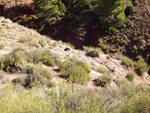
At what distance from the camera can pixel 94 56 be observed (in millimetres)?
10023

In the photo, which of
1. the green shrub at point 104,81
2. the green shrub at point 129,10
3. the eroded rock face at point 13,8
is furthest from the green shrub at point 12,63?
the green shrub at point 129,10

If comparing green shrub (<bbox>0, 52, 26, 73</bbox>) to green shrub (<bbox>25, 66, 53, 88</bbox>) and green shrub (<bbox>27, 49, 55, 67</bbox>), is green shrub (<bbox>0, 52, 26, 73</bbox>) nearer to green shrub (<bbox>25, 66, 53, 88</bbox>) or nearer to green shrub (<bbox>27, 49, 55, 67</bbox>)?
green shrub (<bbox>25, 66, 53, 88</bbox>)

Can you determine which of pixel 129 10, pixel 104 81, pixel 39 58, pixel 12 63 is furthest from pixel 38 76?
pixel 129 10

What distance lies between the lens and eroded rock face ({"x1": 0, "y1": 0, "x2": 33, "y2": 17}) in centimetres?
2353

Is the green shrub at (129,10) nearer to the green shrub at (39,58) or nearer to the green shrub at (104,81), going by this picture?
the green shrub at (104,81)

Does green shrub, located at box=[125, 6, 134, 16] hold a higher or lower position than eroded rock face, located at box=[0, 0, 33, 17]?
higher

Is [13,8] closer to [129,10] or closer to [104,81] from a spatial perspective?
[129,10]

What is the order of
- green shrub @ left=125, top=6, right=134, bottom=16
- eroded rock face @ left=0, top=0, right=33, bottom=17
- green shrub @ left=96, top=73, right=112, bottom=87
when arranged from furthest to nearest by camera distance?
eroded rock face @ left=0, top=0, right=33, bottom=17, green shrub @ left=125, top=6, right=134, bottom=16, green shrub @ left=96, top=73, right=112, bottom=87

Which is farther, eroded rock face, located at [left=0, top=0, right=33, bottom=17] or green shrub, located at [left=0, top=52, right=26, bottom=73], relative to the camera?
eroded rock face, located at [left=0, top=0, right=33, bottom=17]

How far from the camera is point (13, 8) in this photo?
24062mm

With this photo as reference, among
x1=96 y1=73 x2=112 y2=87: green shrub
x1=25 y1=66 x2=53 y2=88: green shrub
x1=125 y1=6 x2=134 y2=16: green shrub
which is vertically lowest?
x1=96 y1=73 x2=112 y2=87: green shrub

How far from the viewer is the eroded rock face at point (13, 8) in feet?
77.2

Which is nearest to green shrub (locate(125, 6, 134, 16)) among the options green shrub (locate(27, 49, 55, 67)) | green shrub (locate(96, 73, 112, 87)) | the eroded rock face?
the eroded rock face

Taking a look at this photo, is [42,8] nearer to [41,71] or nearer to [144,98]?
[41,71]
